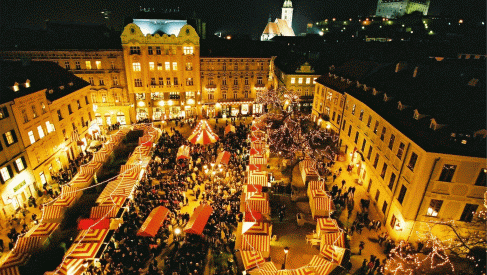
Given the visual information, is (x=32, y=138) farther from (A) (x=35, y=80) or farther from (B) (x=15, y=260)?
(B) (x=15, y=260)

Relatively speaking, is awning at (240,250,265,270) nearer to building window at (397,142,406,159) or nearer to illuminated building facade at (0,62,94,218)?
building window at (397,142,406,159)

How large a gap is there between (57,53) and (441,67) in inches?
2024

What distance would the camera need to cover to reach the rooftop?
25188 millimetres

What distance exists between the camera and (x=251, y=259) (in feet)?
57.7

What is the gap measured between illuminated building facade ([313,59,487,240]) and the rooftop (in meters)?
35.0

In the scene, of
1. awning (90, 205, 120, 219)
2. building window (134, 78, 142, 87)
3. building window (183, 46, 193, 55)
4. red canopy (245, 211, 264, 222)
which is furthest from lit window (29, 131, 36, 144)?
building window (183, 46, 193, 55)

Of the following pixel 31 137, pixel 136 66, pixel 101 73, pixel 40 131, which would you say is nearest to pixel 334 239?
pixel 31 137

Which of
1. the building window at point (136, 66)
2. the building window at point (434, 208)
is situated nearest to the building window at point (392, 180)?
the building window at point (434, 208)

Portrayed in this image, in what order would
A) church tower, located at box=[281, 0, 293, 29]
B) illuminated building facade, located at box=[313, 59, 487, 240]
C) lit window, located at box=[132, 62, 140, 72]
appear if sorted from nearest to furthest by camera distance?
illuminated building facade, located at box=[313, 59, 487, 240] → lit window, located at box=[132, 62, 140, 72] → church tower, located at box=[281, 0, 293, 29]

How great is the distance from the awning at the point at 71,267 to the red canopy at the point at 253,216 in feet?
37.8

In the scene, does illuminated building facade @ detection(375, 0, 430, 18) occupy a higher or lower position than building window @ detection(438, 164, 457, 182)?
higher

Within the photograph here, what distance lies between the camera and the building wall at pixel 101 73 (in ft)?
134

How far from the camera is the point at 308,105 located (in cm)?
5134

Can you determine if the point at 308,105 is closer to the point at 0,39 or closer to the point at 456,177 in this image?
the point at 456,177
